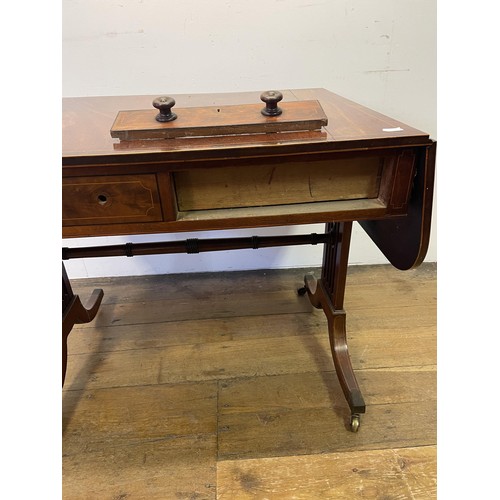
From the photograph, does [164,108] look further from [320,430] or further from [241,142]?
[320,430]

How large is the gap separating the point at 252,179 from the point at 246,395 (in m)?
0.87

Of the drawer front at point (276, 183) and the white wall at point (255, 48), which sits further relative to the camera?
the white wall at point (255, 48)

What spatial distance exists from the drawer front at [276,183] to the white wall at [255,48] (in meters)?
1.00

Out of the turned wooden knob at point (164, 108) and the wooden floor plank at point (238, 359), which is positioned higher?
the turned wooden knob at point (164, 108)

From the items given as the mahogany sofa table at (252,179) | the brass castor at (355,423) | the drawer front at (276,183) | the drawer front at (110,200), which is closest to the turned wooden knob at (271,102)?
the mahogany sofa table at (252,179)

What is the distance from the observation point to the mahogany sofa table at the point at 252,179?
0.83 m

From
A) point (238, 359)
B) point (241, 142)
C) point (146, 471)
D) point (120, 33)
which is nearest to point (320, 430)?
point (238, 359)

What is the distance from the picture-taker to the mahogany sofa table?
0.83 meters

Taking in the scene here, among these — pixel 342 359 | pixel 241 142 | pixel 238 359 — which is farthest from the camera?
pixel 238 359

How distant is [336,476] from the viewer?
117 cm

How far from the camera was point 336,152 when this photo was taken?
2.80ft

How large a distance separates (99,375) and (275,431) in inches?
28.1

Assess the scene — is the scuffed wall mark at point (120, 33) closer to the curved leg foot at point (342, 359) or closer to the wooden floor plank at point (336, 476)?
the curved leg foot at point (342, 359)

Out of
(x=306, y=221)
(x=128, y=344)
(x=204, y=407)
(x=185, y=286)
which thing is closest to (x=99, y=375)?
(x=128, y=344)
